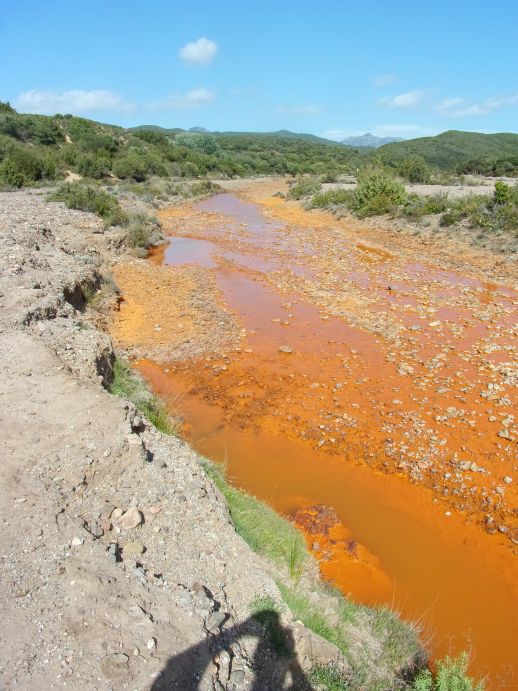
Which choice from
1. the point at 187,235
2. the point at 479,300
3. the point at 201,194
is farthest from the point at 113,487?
the point at 201,194

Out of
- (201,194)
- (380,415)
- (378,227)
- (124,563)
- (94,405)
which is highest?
(201,194)

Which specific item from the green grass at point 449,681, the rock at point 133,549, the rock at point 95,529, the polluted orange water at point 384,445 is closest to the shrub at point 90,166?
the polluted orange water at point 384,445

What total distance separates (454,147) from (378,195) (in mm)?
68316

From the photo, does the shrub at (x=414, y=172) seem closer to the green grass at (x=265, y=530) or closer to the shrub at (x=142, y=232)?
the shrub at (x=142, y=232)

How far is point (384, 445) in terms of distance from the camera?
6602mm

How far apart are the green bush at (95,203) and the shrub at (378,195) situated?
43.7 ft

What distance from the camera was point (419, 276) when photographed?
14625mm

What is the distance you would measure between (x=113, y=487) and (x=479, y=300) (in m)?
11.4

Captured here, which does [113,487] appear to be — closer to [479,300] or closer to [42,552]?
[42,552]

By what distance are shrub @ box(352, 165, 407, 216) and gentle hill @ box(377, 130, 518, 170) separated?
5110 centimetres

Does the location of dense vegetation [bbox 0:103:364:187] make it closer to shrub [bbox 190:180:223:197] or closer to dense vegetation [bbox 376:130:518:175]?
shrub [bbox 190:180:223:197]

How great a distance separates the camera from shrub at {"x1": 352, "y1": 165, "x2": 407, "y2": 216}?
24.1 m

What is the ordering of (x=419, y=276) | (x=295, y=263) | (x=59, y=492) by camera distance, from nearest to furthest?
(x=59, y=492), (x=419, y=276), (x=295, y=263)

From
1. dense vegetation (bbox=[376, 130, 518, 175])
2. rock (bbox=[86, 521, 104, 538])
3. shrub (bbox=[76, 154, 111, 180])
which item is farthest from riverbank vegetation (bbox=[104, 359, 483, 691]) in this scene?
dense vegetation (bbox=[376, 130, 518, 175])
